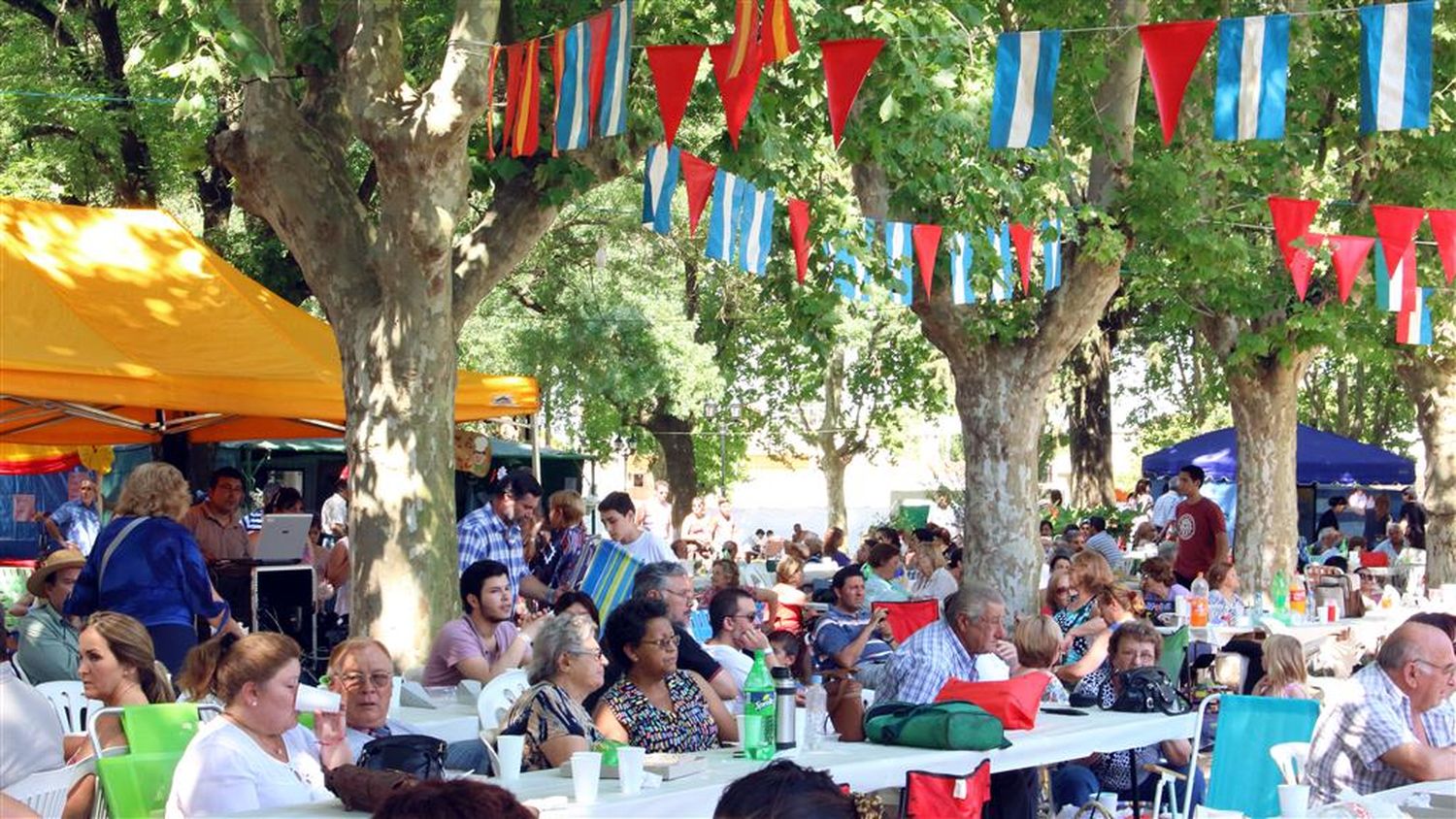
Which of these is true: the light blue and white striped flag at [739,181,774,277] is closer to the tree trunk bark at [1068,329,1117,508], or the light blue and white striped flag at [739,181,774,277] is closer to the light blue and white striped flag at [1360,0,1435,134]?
the light blue and white striped flag at [1360,0,1435,134]

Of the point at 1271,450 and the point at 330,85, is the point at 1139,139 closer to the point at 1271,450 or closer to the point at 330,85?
the point at 1271,450

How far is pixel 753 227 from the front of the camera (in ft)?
39.2

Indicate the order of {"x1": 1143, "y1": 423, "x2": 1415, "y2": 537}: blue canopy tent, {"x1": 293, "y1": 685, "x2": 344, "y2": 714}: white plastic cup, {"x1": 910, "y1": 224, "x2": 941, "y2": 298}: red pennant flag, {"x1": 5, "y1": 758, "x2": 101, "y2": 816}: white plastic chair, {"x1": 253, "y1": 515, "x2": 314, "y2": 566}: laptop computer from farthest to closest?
{"x1": 1143, "y1": 423, "x2": 1415, "y2": 537}: blue canopy tent → {"x1": 253, "y1": 515, "x2": 314, "y2": 566}: laptop computer → {"x1": 910, "y1": 224, "x2": 941, "y2": 298}: red pennant flag → {"x1": 293, "y1": 685, "x2": 344, "y2": 714}: white plastic cup → {"x1": 5, "y1": 758, "x2": 101, "y2": 816}: white plastic chair

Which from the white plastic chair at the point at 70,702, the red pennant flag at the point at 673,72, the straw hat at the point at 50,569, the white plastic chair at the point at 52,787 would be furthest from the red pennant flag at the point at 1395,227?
the white plastic chair at the point at 52,787

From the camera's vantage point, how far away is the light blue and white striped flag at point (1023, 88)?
30.0ft

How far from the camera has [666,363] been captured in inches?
1158

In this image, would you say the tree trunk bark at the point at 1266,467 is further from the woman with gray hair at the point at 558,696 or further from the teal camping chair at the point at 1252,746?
the woman with gray hair at the point at 558,696

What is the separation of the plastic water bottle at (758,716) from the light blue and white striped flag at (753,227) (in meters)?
5.87

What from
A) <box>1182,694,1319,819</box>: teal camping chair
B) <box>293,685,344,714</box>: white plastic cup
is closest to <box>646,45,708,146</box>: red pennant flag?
<box>1182,694,1319,819</box>: teal camping chair

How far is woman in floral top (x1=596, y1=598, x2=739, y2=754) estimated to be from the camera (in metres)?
6.23

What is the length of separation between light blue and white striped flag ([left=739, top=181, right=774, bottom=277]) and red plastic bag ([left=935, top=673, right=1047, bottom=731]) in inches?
218

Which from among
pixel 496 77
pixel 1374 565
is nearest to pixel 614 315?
pixel 1374 565

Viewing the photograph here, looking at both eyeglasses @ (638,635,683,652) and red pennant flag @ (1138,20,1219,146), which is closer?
eyeglasses @ (638,635,683,652)

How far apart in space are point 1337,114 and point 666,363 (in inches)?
552
